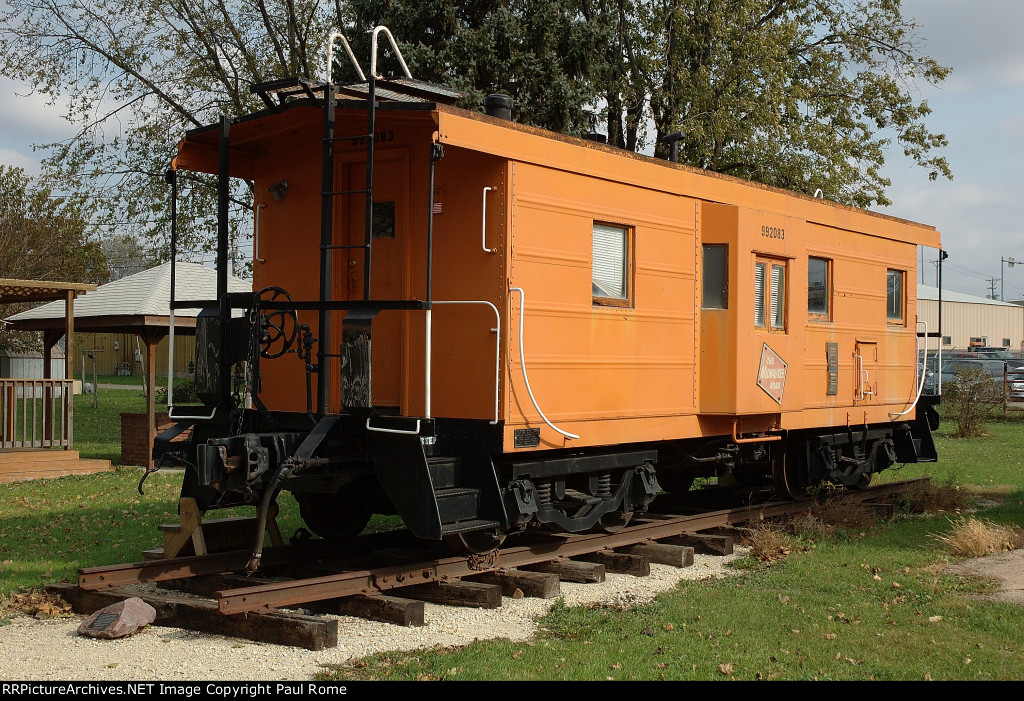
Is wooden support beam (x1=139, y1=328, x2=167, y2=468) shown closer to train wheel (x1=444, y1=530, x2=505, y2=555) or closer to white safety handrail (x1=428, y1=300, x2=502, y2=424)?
train wheel (x1=444, y1=530, x2=505, y2=555)

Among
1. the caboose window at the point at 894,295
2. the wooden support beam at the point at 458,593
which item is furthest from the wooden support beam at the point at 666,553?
the caboose window at the point at 894,295

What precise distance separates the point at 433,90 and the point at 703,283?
9.80 feet

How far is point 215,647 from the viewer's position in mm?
6098

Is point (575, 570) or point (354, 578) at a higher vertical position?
point (354, 578)

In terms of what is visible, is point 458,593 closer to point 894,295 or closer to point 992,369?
point 894,295

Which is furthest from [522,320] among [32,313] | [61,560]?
[32,313]

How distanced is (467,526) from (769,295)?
4.29 m

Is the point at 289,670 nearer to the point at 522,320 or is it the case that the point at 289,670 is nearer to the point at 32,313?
the point at 522,320

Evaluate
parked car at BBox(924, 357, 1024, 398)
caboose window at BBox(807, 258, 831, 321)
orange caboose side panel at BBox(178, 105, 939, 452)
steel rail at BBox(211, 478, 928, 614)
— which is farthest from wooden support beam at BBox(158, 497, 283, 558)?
parked car at BBox(924, 357, 1024, 398)

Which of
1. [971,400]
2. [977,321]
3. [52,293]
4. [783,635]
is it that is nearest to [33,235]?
[52,293]

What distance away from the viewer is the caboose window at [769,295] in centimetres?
972

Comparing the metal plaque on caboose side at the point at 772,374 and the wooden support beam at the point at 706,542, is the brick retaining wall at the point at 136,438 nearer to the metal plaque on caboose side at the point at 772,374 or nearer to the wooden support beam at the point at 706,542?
the wooden support beam at the point at 706,542

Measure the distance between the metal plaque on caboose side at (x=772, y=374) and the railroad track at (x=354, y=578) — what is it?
1.46 m

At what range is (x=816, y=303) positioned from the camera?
10.9 m
